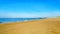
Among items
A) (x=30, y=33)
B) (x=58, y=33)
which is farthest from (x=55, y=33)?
(x=30, y=33)

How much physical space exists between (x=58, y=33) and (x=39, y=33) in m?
1.45

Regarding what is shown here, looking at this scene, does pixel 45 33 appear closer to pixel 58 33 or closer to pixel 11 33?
pixel 58 33

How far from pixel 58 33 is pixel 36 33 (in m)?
1.68

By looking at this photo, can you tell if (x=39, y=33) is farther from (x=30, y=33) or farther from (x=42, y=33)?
(x=30, y=33)

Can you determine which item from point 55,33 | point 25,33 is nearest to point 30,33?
point 25,33

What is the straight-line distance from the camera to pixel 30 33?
22.2 ft

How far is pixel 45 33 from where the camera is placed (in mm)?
6750

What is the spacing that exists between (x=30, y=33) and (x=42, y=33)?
36.3 inches

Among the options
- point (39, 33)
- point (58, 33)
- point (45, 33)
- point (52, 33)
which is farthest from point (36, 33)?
point (58, 33)

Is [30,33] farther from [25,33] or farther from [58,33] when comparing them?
[58,33]

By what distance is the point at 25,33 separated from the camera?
22.2ft

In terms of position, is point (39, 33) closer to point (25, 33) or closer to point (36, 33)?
point (36, 33)

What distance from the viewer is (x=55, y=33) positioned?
6723mm

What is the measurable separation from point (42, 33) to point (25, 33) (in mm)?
1306
